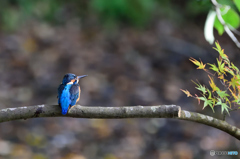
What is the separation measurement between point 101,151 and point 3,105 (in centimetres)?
152

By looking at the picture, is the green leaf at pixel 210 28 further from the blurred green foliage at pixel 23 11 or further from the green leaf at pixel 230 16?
the blurred green foliage at pixel 23 11

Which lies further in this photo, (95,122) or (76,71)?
(76,71)

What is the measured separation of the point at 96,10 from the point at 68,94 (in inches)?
165

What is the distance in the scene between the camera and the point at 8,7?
502cm

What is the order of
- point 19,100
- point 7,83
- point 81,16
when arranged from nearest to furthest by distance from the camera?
point 19,100 < point 7,83 < point 81,16

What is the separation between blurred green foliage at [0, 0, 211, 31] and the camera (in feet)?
16.8

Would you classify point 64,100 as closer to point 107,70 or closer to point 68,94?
point 68,94

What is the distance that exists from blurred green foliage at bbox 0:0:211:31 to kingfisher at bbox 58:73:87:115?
134 inches

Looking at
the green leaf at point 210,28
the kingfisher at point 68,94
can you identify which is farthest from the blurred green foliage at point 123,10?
the kingfisher at point 68,94

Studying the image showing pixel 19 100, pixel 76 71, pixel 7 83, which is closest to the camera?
pixel 19 100

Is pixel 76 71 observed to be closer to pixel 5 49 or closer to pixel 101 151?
pixel 5 49

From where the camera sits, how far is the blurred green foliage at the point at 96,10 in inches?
201

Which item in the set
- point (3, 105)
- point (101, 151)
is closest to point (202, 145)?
point (101, 151)

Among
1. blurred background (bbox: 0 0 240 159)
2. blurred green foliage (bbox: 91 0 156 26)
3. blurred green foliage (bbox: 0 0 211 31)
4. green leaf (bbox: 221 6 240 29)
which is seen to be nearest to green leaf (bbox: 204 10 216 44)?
green leaf (bbox: 221 6 240 29)
